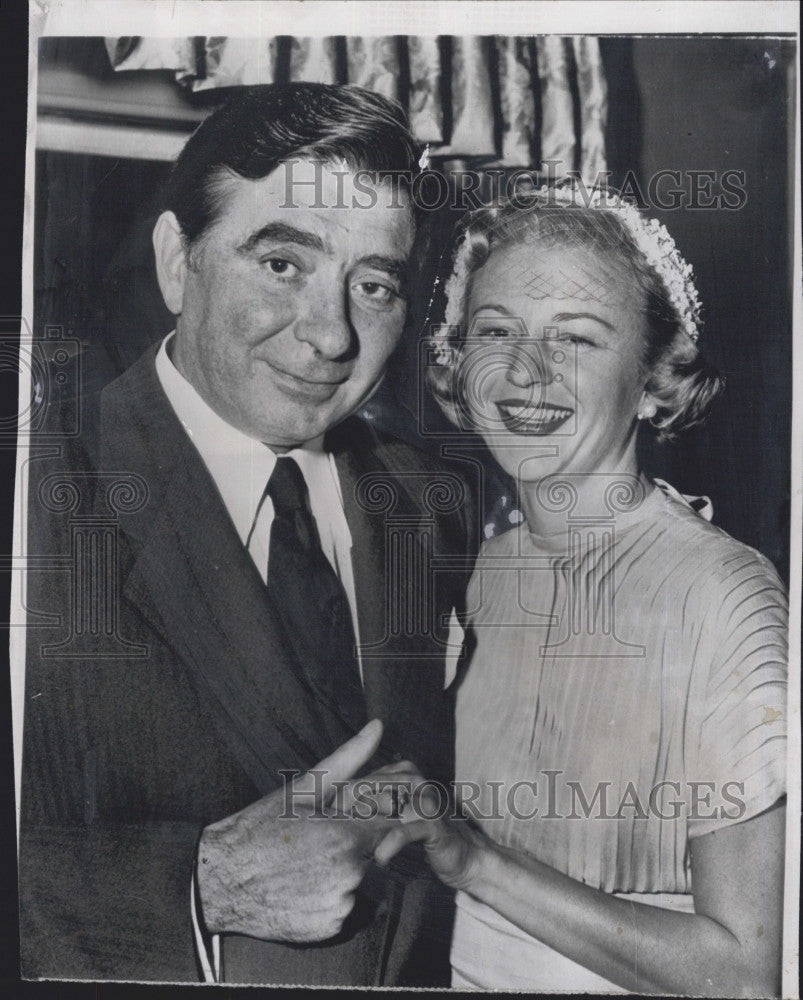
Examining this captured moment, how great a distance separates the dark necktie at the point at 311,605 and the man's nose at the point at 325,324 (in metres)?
0.27

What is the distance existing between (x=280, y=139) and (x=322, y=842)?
1413 millimetres

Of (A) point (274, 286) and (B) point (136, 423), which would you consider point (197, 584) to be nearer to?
(B) point (136, 423)

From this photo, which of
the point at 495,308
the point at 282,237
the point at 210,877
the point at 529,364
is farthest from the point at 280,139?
the point at 210,877

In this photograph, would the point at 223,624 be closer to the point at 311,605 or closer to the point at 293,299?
the point at 311,605

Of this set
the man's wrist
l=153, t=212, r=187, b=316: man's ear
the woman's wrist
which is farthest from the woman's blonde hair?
the man's wrist

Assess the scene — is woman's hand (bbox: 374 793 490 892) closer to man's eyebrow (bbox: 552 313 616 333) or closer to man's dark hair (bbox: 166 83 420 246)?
man's eyebrow (bbox: 552 313 616 333)

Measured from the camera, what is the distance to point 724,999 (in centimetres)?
193

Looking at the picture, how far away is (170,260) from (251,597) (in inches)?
27.6

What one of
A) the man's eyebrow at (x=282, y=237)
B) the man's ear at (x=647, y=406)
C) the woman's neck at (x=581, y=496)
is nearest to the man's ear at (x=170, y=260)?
the man's eyebrow at (x=282, y=237)

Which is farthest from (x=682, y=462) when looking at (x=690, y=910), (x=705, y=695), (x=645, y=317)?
(x=690, y=910)

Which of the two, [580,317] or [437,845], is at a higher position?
[580,317]

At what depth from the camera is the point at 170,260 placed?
1.93 m

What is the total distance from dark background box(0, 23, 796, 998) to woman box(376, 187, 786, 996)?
0.06 meters

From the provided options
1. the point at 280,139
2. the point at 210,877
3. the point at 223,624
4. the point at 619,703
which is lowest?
the point at 210,877
